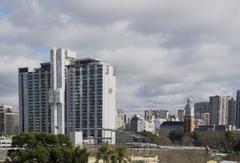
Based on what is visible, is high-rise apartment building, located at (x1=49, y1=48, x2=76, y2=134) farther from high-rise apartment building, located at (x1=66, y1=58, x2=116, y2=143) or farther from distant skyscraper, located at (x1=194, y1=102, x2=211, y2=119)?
distant skyscraper, located at (x1=194, y1=102, x2=211, y2=119)

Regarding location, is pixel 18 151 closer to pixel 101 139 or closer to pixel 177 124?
pixel 101 139

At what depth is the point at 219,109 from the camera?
101 meters

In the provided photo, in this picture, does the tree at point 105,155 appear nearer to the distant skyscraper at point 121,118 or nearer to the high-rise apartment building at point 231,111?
the high-rise apartment building at point 231,111

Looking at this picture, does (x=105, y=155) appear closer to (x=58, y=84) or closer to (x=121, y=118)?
(x=58, y=84)

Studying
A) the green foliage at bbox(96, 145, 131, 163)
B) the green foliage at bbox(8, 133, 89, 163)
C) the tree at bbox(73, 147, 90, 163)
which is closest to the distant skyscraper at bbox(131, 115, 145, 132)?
the green foliage at bbox(96, 145, 131, 163)

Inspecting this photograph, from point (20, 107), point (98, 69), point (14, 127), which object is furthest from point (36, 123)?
point (14, 127)

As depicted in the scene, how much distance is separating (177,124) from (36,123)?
34671 mm

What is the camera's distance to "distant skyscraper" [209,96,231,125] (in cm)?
9738

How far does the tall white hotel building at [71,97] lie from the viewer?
57.0 metres

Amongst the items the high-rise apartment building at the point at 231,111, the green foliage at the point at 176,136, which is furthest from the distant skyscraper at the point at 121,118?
the green foliage at the point at 176,136

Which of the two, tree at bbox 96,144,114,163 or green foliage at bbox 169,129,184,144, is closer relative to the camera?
tree at bbox 96,144,114,163

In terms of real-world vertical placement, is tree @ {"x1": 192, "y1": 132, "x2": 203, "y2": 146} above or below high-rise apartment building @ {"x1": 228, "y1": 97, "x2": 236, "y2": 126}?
below

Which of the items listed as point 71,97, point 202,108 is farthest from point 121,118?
point 71,97

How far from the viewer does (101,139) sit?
5500 cm
